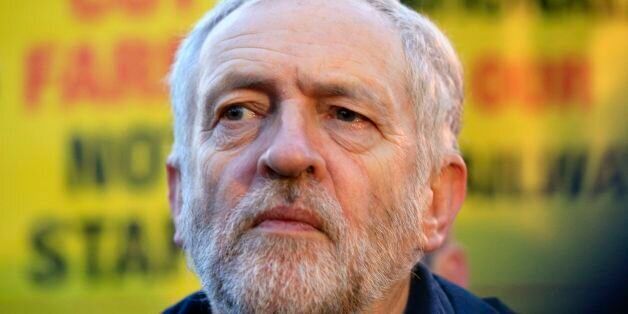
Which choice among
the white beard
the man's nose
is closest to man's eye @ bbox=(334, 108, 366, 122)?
the man's nose

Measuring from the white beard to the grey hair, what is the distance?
23 cm

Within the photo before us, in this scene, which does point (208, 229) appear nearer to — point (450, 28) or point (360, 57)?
point (360, 57)

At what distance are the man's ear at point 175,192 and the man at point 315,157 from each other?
0.01 metres

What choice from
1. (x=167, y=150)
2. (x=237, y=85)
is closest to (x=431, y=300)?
(x=237, y=85)

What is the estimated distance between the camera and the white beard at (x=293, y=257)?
247 centimetres

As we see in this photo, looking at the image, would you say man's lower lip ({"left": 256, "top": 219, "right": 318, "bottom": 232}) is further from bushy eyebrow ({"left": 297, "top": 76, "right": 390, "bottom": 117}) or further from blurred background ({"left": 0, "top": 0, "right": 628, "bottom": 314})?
blurred background ({"left": 0, "top": 0, "right": 628, "bottom": 314})

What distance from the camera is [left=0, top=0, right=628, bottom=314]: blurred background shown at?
14.5 ft

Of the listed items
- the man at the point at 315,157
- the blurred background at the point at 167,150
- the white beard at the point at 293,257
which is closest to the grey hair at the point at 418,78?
the man at the point at 315,157

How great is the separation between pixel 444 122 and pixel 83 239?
2018 mm

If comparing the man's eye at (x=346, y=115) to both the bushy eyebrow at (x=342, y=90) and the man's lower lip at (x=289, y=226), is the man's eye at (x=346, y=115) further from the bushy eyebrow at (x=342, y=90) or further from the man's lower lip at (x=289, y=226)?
the man's lower lip at (x=289, y=226)

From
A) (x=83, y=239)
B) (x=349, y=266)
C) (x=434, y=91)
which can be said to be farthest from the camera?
(x=83, y=239)

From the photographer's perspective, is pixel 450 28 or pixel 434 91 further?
pixel 450 28

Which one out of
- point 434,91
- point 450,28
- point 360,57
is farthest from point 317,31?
point 450,28

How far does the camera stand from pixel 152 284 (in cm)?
444
